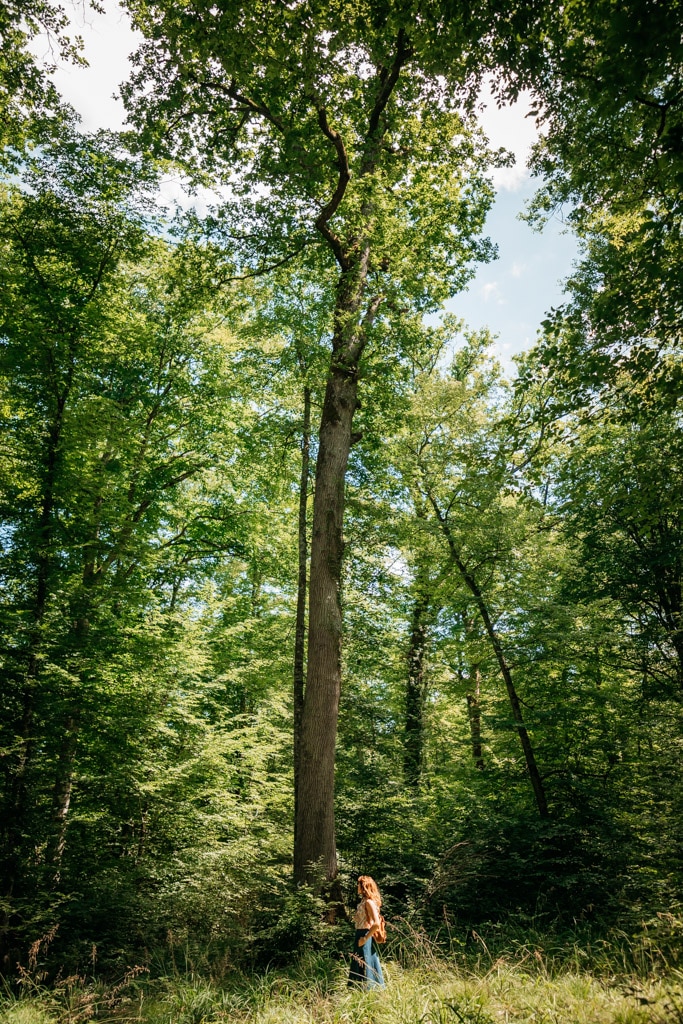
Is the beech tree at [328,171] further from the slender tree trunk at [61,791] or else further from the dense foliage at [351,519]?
the slender tree trunk at [61,791]

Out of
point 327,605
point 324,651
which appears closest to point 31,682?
point 324,651

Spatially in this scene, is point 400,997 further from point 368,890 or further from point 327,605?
point 327,605

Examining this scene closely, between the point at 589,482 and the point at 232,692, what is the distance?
10284mm

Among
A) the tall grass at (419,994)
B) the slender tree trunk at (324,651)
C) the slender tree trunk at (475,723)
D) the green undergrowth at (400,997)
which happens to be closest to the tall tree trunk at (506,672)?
the slender tree trunk at (324,651)

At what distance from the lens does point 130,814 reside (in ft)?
29.1

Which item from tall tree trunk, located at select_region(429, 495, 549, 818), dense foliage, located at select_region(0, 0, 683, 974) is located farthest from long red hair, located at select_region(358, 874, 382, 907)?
tall tree trunk, located at select_region(429, 495, 549, 818)

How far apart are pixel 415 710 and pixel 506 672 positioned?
3097 mm

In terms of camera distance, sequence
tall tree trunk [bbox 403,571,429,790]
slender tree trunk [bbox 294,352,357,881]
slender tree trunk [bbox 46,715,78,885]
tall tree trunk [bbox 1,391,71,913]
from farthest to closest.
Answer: tall tree trunk [bbox 403,571,429,790], slender tree trunk [bbox 46,715,78,885], slender tree trunk [bbox 294,352,357,881], tall tree trunk [bbox 1,391,71,913]

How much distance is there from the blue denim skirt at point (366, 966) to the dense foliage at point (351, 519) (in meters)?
1.12

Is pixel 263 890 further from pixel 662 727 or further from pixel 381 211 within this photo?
pixel 381 211

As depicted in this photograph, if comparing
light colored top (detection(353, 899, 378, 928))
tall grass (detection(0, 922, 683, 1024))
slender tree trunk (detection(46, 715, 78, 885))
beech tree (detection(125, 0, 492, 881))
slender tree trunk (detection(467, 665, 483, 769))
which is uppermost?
beech tree (detection(125, 0, 492, 881))

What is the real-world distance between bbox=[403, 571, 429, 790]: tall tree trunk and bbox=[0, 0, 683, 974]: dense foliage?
0.23ft

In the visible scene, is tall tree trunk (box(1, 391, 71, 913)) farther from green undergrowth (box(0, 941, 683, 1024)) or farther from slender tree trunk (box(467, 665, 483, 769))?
slender tree trunk (box(467, 665, 483, 769))

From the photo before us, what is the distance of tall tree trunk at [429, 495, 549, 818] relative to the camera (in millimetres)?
8664
